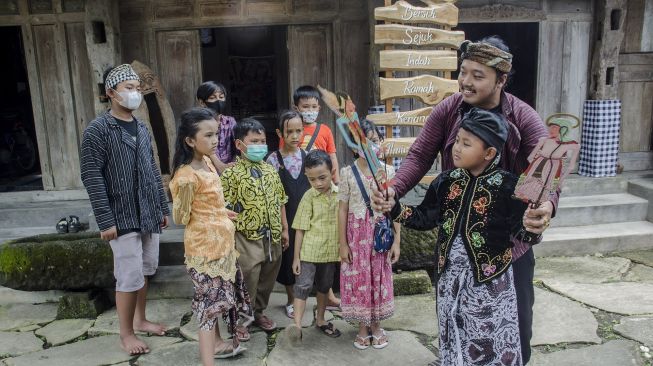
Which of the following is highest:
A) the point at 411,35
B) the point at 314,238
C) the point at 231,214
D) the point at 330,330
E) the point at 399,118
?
the point at 411,35

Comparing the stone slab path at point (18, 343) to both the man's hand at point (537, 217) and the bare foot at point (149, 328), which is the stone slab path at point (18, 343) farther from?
the man's hand at point (537, 217)

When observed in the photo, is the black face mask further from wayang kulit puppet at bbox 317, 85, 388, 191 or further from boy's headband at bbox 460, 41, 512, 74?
boy's headband at bbox 460, 41, 512, 74

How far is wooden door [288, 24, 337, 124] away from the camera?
6711mm

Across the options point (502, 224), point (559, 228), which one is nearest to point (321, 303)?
point (502, 224)

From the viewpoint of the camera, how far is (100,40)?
20.2 feet

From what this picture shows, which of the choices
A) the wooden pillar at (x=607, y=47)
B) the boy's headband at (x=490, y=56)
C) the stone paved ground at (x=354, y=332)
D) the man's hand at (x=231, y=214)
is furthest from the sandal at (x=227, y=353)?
the wooden pillar at (x=607, y=47)

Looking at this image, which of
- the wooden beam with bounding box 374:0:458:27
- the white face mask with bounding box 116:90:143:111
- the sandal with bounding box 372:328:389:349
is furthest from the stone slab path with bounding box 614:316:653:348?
the white face mask with bounding box 116:90:143:111

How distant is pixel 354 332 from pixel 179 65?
4.39 m

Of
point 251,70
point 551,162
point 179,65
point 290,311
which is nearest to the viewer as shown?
point 551,162

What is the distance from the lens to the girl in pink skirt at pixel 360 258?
370 centimetres

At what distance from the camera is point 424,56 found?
561cm

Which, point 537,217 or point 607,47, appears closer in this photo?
point 537,217

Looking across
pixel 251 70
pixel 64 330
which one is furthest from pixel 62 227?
pixel 251 70

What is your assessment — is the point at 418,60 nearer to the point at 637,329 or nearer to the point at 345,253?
the point at 345,253
